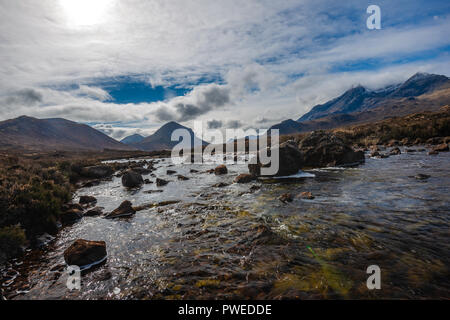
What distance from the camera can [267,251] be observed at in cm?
627

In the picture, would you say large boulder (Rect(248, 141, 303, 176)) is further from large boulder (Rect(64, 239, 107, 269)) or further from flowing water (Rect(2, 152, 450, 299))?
large boulder (Rect(64, 239, 107, 269))

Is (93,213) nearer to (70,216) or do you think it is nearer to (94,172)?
(70,216)

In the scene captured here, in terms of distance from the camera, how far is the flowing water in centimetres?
474

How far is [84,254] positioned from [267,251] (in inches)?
226

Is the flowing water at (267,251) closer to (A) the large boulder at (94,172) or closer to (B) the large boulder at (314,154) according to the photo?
(B) the large boulder at (314,154)

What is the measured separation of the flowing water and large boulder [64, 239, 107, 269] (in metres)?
0.36

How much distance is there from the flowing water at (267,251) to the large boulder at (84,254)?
1.17 feet

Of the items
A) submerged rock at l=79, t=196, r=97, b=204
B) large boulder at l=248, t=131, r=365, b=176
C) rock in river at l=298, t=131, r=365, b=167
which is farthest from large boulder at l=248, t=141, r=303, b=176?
submerged rock at l=79, t=196, r=97, b=204

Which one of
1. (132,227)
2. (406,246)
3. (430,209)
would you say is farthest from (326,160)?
(132,227)

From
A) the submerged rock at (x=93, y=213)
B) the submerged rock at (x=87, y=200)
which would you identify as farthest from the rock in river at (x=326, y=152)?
the submerged rock at (x=87, y=200)

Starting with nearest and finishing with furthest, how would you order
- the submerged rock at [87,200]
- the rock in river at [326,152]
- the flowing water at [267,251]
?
the flowing water at [267,251] → the submerged rock at [87,200] → the rock in river at [326,152]

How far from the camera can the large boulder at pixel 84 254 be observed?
6.26 metres
